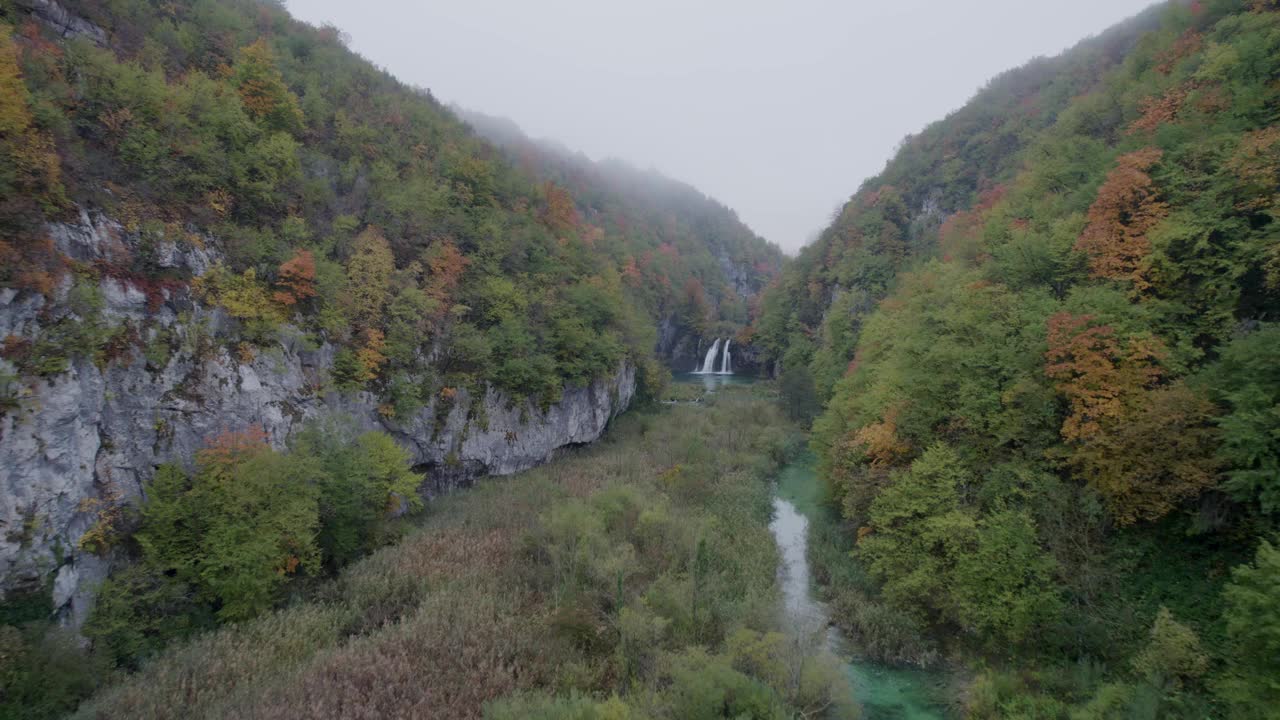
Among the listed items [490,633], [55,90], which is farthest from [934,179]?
[55,90]

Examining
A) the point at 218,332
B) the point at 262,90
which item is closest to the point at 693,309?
the point at 262,90

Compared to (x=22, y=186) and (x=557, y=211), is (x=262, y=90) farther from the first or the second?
(x=557, y=211)

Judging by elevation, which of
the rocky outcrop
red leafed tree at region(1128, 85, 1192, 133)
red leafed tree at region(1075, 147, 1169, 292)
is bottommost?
red leafed tree at region(1075, 147, 1169, 292)

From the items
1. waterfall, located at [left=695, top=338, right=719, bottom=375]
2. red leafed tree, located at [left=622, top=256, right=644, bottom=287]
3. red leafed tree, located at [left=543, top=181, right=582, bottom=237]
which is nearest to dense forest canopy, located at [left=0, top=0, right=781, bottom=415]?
red leafed tree, located at [left=543, top=181, right=582, bottom=237]

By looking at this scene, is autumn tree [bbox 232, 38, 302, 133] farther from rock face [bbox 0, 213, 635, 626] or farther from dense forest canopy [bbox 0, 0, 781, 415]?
rock face [bbox 0, 213, 635, 626]

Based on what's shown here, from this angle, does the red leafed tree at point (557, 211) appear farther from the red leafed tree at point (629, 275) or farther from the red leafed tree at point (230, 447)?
the red leafed tree at point (230, 447)

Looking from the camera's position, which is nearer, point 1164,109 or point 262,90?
point 1164,109
